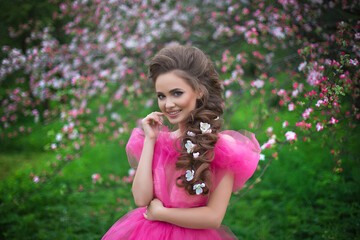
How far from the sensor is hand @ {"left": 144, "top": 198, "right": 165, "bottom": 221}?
4.99 feet

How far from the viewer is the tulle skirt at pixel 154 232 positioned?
5.05ft

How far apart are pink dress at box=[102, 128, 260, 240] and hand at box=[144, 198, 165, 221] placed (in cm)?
3

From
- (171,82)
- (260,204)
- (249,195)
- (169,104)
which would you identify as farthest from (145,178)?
(249,195)

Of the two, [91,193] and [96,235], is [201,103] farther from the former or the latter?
[91,193]

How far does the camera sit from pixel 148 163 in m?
1.57

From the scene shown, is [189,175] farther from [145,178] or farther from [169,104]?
[169,104]

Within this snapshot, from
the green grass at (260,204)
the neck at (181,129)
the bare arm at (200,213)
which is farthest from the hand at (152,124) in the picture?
the green grass at (260,204)

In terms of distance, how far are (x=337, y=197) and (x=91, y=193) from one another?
285cm

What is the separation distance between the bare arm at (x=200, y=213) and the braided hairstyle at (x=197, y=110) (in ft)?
0.23

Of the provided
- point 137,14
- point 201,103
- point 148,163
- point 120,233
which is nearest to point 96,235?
point 120,233

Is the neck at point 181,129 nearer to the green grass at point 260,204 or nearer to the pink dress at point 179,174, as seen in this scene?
the pink dress at point 179,174

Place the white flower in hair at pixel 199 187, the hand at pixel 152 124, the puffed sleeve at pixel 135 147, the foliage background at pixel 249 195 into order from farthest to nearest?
the foliage background at pixel 249 195 < the puffed sleeve at pixel 135 147 < the hand at pixel 152 124 < the white flower in hair at pixel 199 187

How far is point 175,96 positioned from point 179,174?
406mm

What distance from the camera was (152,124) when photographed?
1671 millimetres
